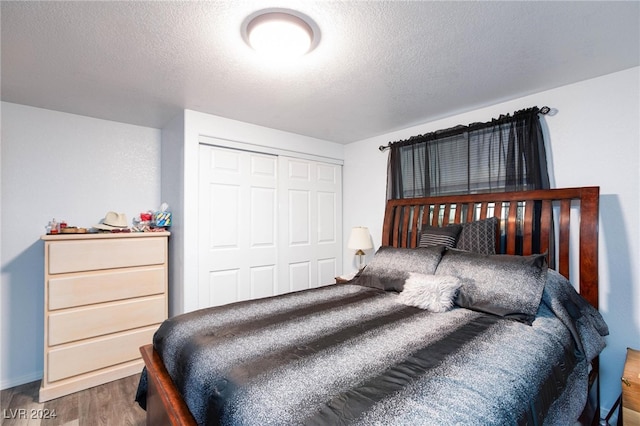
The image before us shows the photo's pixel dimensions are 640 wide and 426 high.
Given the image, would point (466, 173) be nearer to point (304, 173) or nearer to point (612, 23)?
point (612, 23)

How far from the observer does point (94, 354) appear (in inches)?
93.7

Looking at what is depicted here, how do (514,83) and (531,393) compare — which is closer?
(531,393)

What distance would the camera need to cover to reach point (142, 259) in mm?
2631

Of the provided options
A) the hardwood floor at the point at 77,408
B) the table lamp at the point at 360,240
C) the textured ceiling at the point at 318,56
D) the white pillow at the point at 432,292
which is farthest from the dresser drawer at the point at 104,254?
the white pillow at the point at 432,292

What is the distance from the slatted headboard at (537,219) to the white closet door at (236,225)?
1.53 metres

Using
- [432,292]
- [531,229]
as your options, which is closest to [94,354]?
[432,292]

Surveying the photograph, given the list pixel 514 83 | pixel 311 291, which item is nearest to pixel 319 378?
pixel 311 291

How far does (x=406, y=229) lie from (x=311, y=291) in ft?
4.18

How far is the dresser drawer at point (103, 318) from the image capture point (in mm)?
2252

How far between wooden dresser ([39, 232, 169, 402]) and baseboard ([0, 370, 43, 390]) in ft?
1.65

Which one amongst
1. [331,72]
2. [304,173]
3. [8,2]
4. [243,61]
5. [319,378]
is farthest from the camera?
[304,173]

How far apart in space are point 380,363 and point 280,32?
5.37ft

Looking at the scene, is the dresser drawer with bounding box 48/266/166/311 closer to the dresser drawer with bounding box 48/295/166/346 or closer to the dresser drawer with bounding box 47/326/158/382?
the dresser drawer with bounding box 48/295/166/346

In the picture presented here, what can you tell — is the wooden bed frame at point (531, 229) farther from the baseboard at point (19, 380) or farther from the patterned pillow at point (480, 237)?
the baseboard at point (19, 380)
